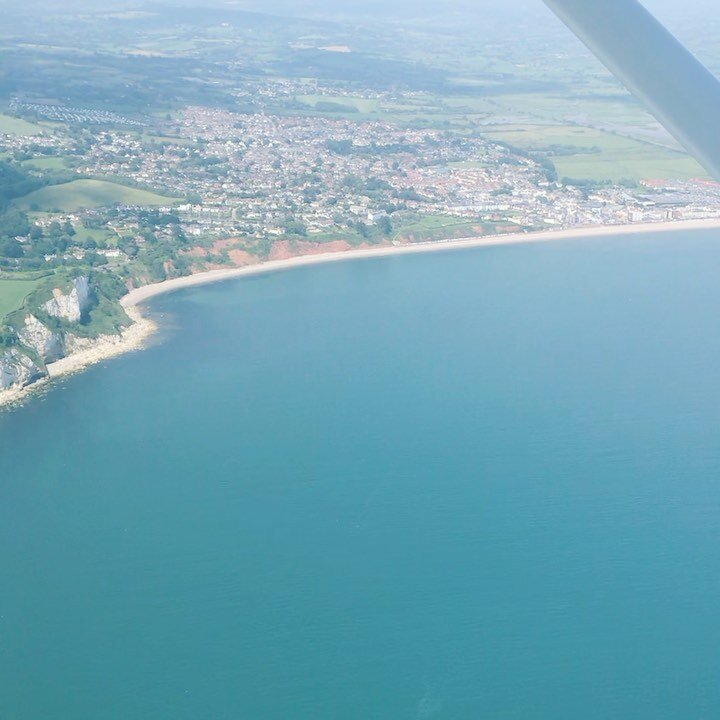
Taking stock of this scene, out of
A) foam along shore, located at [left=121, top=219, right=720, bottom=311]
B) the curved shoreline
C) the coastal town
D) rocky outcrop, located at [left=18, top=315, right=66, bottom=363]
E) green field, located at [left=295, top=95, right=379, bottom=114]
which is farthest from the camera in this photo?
green field, located at [left=295, top=95, right=379, bottom=114]

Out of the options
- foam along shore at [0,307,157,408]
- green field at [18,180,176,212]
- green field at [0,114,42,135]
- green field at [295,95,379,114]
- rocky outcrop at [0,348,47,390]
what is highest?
green field at [295,95,379,114]

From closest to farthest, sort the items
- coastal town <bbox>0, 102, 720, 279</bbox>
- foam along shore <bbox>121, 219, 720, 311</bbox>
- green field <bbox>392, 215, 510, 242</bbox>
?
1. foam along shore <bbox>121, 219, 720, 311</bbox>
2. coastal town <bbox>0, 102, 720, 279</bbox>
3. green field <bbox>392, 215, 510, 242</bbox>

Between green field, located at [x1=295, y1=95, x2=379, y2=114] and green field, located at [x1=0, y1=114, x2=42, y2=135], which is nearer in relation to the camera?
green field, located at [x1=0, y1=114, x2=42, y2=135]

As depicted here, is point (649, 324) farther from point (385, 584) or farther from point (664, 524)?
point (385, 584)

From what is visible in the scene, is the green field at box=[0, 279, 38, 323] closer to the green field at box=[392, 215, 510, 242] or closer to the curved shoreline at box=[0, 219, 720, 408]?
the curved shoreline at box=[0, 219, 720, 408]

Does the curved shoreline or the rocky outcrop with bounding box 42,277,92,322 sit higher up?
the rocky outcrop with bounding box 42,277,92,322

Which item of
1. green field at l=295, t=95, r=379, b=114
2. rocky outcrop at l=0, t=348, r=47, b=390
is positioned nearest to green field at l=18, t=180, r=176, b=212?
rocky outcrop at l=0, t=348, r=47, b=390

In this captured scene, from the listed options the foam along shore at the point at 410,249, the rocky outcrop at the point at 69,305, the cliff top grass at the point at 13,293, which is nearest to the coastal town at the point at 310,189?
the foam along shore at the point at 410,249

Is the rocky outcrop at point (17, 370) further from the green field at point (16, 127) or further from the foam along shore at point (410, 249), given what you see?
the green field at point (16, 127)

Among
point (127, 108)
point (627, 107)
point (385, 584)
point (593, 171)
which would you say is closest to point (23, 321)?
point (385, 584)
